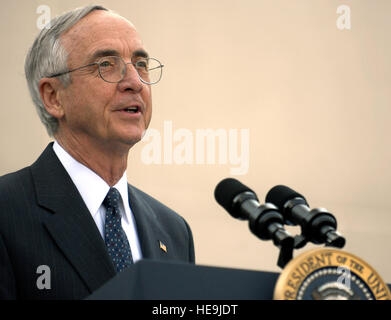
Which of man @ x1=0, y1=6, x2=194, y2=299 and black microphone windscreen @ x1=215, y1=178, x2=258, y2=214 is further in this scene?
man @ x1=0, y1=6, x2=194, y2=299

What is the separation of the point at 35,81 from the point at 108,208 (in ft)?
1.93

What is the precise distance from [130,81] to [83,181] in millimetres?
368

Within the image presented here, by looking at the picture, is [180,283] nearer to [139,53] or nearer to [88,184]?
[88,184]

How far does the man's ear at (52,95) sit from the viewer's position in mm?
2033

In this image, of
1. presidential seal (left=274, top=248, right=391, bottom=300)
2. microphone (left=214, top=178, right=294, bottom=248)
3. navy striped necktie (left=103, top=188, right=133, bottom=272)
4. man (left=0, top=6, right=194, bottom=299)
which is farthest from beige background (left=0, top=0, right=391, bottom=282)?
presidential seal (left=274, top=248, right=391, bottom=300)

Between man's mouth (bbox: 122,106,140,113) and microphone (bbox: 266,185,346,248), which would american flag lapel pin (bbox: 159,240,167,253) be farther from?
microphone (bbox: 266,185,346,248)

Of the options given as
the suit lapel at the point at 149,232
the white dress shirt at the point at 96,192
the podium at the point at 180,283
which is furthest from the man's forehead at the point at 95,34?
the podium at the point at 180,283

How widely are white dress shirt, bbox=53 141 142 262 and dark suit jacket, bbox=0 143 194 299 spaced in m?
0.03

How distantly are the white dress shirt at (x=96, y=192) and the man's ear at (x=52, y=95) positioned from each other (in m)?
0.12

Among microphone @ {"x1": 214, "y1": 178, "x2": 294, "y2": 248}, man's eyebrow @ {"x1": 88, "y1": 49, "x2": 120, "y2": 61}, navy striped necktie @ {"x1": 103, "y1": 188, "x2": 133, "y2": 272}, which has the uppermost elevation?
man's eyebrow @ {"x1": 88, "y1": 49, "x2": 120, "y2": 61}

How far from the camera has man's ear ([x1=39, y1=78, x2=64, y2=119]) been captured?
203cm

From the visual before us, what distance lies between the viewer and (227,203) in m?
1.31

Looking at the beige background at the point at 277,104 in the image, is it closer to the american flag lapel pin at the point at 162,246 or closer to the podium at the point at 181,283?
the american flag lapel pin at the point at 162,246
